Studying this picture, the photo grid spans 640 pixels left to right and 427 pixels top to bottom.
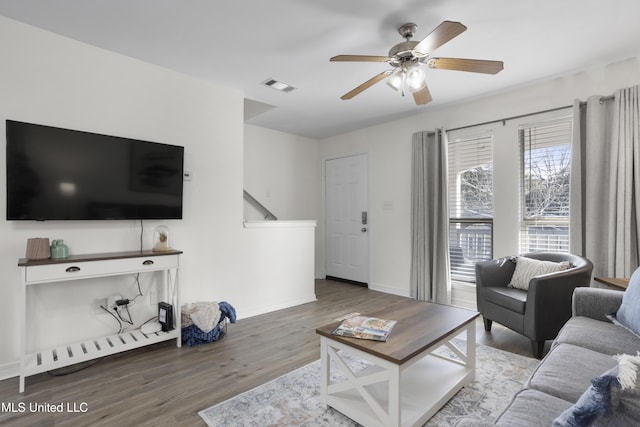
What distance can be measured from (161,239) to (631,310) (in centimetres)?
322

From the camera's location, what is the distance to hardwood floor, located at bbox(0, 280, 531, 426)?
1.79 metres

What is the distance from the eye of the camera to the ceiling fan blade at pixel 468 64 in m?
2.09

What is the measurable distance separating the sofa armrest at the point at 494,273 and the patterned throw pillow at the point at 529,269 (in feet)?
0.24

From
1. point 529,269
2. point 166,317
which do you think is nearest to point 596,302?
point 529,269

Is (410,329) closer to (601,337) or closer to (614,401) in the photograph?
(601,337)

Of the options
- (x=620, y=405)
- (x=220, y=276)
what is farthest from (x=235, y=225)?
(x=620, y=405)

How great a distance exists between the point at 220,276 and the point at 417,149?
2.87 metres

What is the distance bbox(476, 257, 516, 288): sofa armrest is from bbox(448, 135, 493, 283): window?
0.66 meters

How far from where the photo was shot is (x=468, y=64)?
7.02 ft

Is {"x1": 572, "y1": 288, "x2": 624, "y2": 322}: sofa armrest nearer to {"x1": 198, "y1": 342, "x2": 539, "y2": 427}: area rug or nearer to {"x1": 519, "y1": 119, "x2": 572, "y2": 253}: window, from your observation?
{"x1": 198, "y1": 342, "x2": 539, "y2": 427}: area rug

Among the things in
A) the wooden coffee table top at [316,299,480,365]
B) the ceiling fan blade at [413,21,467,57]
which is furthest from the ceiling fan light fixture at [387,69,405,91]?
the wooden coffee table top at [316,299,480,365]

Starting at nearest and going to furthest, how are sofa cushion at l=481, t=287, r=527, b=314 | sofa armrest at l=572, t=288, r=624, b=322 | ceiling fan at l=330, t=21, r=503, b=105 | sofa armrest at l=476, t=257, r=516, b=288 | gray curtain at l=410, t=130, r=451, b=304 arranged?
sofa armrest at l=572, t=288, r=624, b=322 → ceiling fan at l=330, t=21, r=503, b=105 → sofa cushion at l=481, t=287, r=527, b=314 → sofa armrest at l=476, t=257, r=516, b=288 → gray curtain at l=410, t=130, r=451, b=304

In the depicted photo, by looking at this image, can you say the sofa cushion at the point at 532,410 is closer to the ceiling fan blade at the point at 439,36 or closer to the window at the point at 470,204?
the ceiling fan blade at the point at 439,36

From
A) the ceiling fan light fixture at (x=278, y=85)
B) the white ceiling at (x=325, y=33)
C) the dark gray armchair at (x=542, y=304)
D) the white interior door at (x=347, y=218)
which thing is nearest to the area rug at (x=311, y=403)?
the dark gray armchair at (x=542, y=304)
